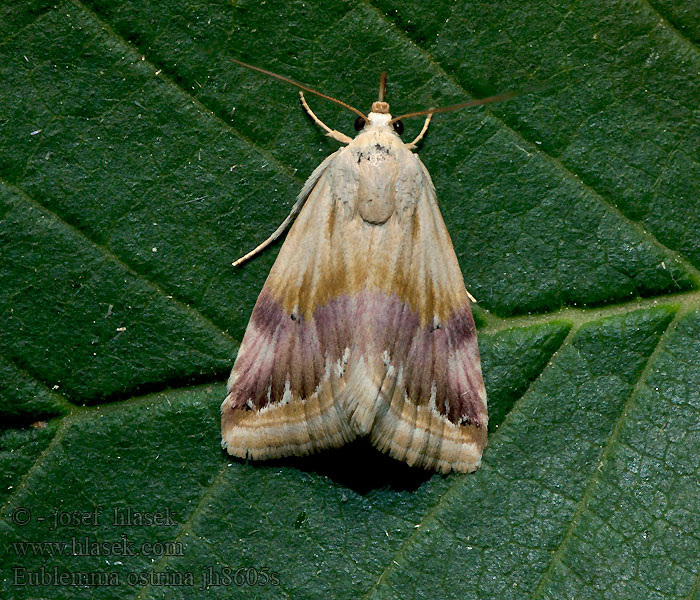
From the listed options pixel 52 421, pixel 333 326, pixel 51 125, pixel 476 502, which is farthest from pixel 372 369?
pixel 51 125

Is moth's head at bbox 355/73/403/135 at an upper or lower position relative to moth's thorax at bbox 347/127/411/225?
upper

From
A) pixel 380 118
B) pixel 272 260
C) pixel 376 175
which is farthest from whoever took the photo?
pixel 272 260

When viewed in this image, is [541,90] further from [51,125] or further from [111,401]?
[111,401]

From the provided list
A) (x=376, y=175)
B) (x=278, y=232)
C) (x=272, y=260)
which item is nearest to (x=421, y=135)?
(x=376, y=175)

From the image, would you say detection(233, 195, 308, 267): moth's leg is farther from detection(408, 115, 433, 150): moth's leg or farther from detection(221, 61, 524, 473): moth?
detection(408, 115, 433, 150): moth's leg

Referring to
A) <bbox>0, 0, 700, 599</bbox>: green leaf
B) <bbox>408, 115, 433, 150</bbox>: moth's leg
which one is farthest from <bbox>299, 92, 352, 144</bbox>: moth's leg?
<bbox>408, 115, 433, 150</bbox>: moth's leg

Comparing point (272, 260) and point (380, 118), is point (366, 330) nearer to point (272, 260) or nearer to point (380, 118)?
point (272, 260)
